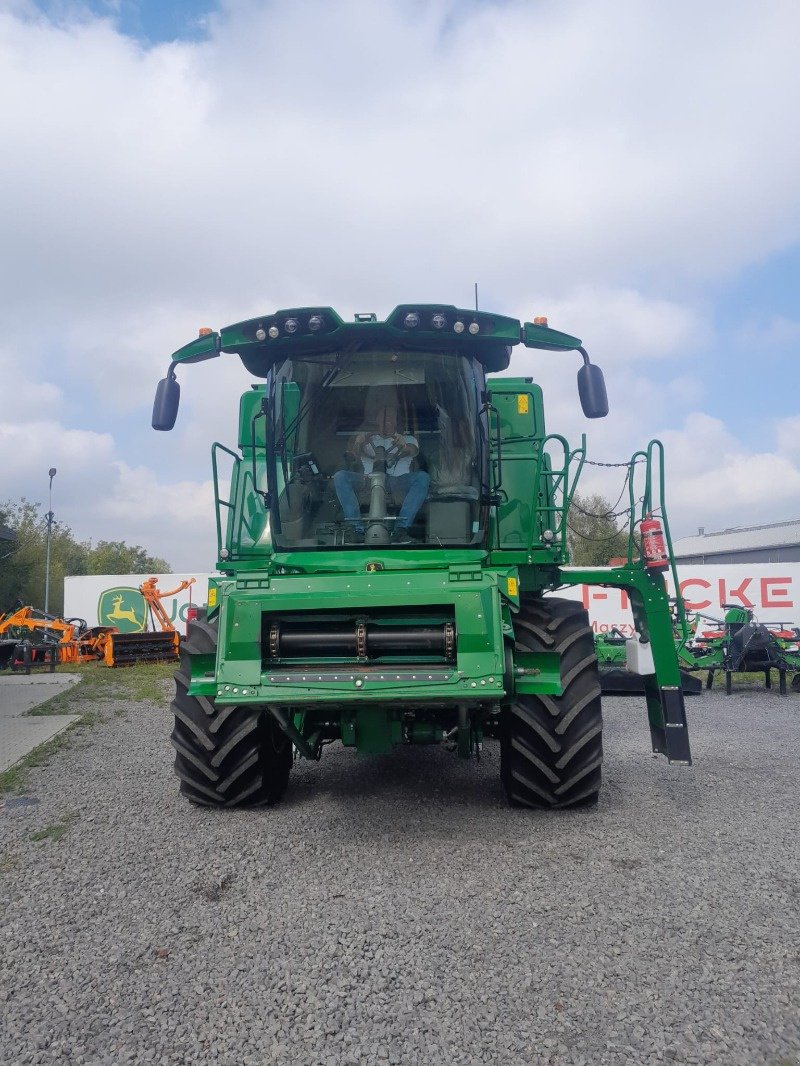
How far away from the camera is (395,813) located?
4930mm

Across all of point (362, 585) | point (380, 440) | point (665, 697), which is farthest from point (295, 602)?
point (665, 697)

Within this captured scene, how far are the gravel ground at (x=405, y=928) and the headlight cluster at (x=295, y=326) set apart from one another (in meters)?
3.10

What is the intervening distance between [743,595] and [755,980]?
1715cm

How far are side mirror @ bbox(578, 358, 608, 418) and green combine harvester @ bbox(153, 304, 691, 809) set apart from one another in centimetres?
1

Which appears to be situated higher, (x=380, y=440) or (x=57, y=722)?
(x=380, y=440)

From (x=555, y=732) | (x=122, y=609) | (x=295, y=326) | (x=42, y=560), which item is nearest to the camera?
(x=555, y=732)

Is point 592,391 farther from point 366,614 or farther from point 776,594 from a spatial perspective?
point 776,594

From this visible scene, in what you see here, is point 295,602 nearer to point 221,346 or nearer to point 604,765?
point 221,346

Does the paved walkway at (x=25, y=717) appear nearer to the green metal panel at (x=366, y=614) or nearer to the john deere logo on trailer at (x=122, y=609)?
the green metal panel at (x=366, y=614)

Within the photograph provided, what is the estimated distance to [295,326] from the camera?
495 centimetres

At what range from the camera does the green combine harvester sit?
423cm

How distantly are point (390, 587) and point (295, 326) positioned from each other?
6.13 feet

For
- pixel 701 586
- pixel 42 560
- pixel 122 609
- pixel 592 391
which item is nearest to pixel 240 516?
pixel 592 391

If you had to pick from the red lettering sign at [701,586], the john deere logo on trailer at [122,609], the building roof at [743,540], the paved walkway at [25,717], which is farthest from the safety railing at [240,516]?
the building roof at [743,540]
